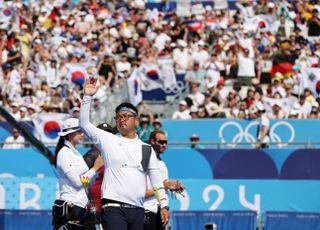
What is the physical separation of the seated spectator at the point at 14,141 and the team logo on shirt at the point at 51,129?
86 cm

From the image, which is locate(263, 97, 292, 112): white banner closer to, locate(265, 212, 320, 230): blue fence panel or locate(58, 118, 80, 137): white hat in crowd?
locate(265, 212, 320, 230): blue fence panel

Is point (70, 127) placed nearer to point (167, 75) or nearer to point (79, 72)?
point (167, 75)

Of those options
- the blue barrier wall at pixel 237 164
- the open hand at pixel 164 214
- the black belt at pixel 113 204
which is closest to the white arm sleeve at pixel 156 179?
the open hand at pixel 164 214

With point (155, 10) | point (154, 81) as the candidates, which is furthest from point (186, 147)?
point (155, 10)

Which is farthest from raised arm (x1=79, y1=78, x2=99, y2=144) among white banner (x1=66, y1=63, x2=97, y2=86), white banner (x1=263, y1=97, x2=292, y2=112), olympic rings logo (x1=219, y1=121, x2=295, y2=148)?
white banner (x1=66, y1=63, x2=97, y2=86)

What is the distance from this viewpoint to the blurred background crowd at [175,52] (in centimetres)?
2773

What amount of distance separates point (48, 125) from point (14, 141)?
1.29 m

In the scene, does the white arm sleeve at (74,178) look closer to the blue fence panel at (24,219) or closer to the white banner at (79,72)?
the blue fence panel at (24,219)

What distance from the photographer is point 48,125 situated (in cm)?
2694

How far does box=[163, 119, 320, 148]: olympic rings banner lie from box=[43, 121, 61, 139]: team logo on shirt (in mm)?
2345

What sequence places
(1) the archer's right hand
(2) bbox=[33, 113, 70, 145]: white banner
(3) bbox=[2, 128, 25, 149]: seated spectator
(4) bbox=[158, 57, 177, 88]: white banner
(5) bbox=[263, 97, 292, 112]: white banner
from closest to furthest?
(1) the archer's right hand → (3) bbox=[2, 128, 25, 149]: seated spectator → (2) bbox=[33, 113, 70, 145]: white banner → (5) bbox=[263, 97, 292, 112]: white banner → (4) bbox=[158, 57, 177, 88]: white banner

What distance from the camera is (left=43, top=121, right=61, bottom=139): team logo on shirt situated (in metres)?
26.9

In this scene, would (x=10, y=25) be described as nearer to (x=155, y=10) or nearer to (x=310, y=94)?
(x=155, y=10)

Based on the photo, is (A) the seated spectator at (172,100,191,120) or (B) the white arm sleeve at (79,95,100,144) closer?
(B) the white arm sleeve at (79,95,100,144)
